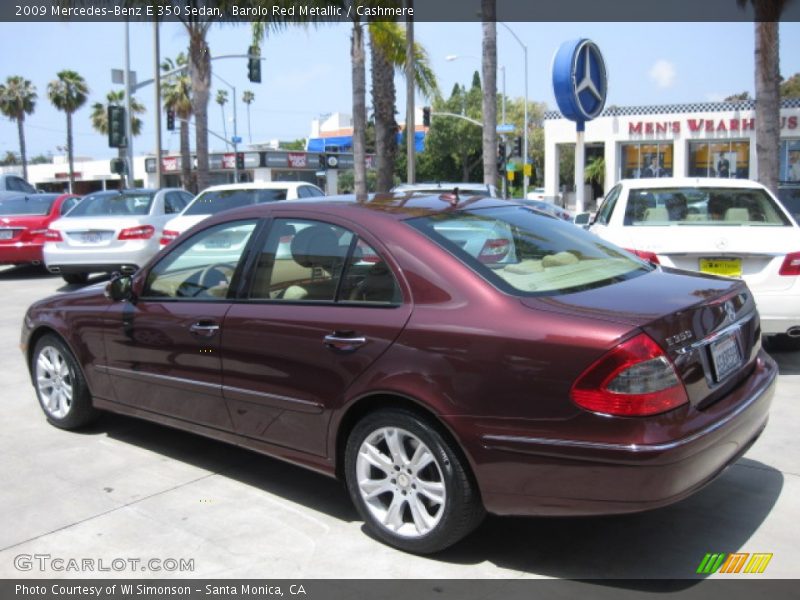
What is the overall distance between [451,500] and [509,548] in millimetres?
541

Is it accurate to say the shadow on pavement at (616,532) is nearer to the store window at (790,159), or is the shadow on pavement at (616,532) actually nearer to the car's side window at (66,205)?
the car's side window at (66,205)

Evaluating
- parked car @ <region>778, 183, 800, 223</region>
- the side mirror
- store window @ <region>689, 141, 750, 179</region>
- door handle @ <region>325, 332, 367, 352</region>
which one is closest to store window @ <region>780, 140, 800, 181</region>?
store window @ <region>689, 141, 750, 179</region>

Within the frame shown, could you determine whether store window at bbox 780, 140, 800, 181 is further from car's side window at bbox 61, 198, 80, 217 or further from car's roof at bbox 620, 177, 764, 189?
car's roof at bbox 620, 177, 764, 189

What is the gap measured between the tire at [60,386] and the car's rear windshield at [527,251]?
282 cm

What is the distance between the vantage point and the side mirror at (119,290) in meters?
4.97

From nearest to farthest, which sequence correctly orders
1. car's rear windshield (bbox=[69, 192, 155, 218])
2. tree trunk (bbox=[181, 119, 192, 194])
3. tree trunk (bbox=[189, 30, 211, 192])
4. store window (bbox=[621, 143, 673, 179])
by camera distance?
1. car's rear windshield (bbox=[69, 192, 155, 218])
2. tree trunk (bbox=[189, 30, 211, 192])
3. store window (bbox=[621, 143, 673, 179])
4. tree trunk (bbox=[181, 119, 192, 194])

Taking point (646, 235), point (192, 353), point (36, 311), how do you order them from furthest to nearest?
point (646, 235) < point (36, 311) < point (192, 353)

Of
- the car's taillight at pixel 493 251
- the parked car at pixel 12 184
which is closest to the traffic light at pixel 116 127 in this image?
the parked car at pixel 12 184

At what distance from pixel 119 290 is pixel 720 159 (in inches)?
1302

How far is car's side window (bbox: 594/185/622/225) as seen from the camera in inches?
316

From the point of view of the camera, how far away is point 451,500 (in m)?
3.48

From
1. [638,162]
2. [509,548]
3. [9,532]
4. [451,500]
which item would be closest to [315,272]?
[451,500]

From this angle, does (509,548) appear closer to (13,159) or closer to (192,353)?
(192,353)

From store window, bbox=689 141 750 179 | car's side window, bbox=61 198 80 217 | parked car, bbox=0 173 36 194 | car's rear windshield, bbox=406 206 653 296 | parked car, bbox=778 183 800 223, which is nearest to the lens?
car's rear windshield, bbox=406 206 653 296
